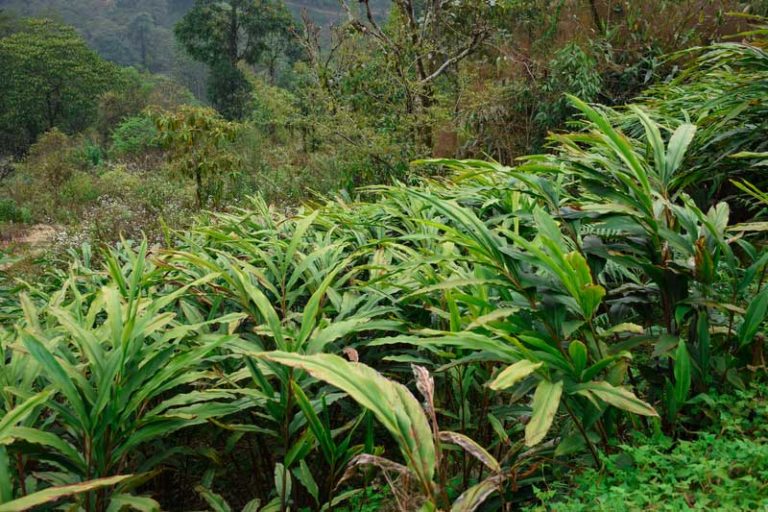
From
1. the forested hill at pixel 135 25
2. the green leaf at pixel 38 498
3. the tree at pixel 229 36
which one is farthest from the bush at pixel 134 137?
the forested hill at pixel 135 25

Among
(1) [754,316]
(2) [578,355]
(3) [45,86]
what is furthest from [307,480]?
(3) [45,86]

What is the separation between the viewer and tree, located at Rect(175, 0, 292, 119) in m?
26.7

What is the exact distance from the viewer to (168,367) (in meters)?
1.38

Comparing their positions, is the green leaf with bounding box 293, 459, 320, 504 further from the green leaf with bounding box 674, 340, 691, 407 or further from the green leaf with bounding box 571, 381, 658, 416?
the green leaf with bounding box 674, 340, 691, 407

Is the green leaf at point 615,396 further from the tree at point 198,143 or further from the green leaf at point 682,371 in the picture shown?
the tree at point 198,143

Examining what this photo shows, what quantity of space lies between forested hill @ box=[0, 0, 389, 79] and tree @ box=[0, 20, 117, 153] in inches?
673

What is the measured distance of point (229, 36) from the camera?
27641mm

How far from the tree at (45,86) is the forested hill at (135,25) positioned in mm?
17095

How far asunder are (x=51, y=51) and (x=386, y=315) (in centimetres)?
3385

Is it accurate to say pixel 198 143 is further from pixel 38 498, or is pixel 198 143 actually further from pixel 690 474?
pixel 690 474

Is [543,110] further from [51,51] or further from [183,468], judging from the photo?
[51,51]

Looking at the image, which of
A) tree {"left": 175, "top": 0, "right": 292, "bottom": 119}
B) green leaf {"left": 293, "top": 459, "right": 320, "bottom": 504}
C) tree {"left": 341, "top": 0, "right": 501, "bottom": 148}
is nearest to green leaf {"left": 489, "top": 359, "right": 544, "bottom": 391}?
green leaf {"left": 293, "top": 459, "right": 320, "bottom": 504}

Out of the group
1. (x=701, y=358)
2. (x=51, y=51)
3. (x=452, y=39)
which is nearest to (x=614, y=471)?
(x=701, y=358)

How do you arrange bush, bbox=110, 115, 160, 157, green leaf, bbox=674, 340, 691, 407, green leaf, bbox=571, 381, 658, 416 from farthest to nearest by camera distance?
bush, bbox=110, 115, 160, 157 < green leaf, bbox=674, 340, 691, 407 < green leaf, bbox=571, 381, 658, 416
